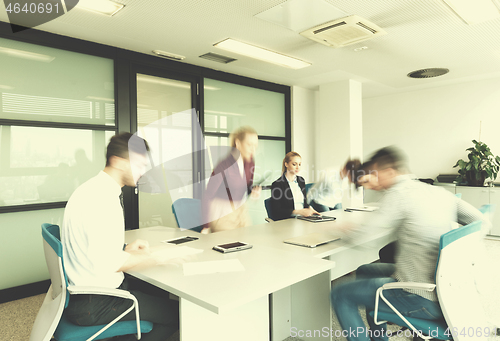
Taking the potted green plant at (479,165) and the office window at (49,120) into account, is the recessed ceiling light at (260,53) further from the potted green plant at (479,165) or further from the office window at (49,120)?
the potted green plant at (479,165)

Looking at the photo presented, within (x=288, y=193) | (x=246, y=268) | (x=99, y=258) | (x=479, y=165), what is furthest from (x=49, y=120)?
(x=479, y=165)

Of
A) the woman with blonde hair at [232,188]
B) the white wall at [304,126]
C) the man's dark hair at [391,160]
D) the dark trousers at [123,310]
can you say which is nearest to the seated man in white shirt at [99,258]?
the dark trousers at [123,310]

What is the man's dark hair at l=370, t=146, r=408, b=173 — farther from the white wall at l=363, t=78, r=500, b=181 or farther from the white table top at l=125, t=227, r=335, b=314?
the white wall at l=363, t=78, r=500, b=181

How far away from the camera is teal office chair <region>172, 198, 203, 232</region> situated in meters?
3.22

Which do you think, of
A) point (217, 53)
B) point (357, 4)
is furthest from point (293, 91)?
point (357, 4)

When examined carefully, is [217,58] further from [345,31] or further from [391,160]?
[391,160]

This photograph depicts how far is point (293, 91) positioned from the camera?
266 inches

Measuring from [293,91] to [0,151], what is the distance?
A: 5053mm

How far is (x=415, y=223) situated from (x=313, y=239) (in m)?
0.75

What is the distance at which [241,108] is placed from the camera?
5945 mm

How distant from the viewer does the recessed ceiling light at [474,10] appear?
304 cm

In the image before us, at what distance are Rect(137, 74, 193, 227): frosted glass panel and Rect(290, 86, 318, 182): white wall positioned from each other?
2.51 m

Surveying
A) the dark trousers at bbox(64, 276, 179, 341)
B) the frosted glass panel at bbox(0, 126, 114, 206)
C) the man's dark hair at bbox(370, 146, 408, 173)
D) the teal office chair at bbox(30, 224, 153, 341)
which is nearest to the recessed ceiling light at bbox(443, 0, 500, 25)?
the man's dark hair at bbox(370, 146, 408, 173)

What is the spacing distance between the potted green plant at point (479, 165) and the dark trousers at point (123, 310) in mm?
6063
